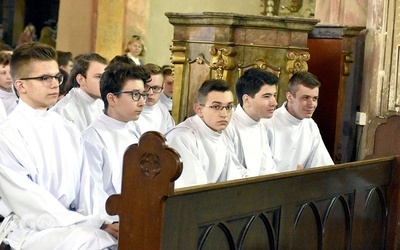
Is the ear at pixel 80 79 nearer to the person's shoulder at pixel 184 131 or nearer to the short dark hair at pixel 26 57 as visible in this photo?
the person's shoulder at pixel 184 131

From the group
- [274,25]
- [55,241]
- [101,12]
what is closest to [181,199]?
[55,241]

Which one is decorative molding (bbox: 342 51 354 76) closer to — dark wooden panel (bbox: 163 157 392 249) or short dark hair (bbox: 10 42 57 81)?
dark wooden panel (bbox: 163 157 392 249)

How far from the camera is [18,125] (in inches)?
174

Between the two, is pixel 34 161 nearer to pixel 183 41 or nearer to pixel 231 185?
pixel 231 185

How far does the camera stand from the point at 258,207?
4184 millimetres

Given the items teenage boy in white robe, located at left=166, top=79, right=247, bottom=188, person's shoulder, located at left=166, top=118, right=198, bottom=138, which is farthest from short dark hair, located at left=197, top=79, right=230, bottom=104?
person's shoulder, located at left=166, top=118, right=198, bottom=138

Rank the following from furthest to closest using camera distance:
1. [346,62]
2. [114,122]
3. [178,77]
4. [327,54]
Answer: [327,54], [346,62], [178,77], [114,122]

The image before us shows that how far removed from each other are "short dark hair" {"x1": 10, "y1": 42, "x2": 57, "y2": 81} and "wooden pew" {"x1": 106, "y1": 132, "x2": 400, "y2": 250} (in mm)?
1191

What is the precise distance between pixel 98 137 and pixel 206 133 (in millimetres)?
747

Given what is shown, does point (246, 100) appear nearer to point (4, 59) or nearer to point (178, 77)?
point (178, 77)

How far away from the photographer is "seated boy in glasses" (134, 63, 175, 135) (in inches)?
276

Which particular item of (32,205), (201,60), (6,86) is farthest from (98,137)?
(201,60)

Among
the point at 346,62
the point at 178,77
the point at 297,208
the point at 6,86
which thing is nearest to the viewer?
the point at 297,208

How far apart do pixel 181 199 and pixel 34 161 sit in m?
1.12
